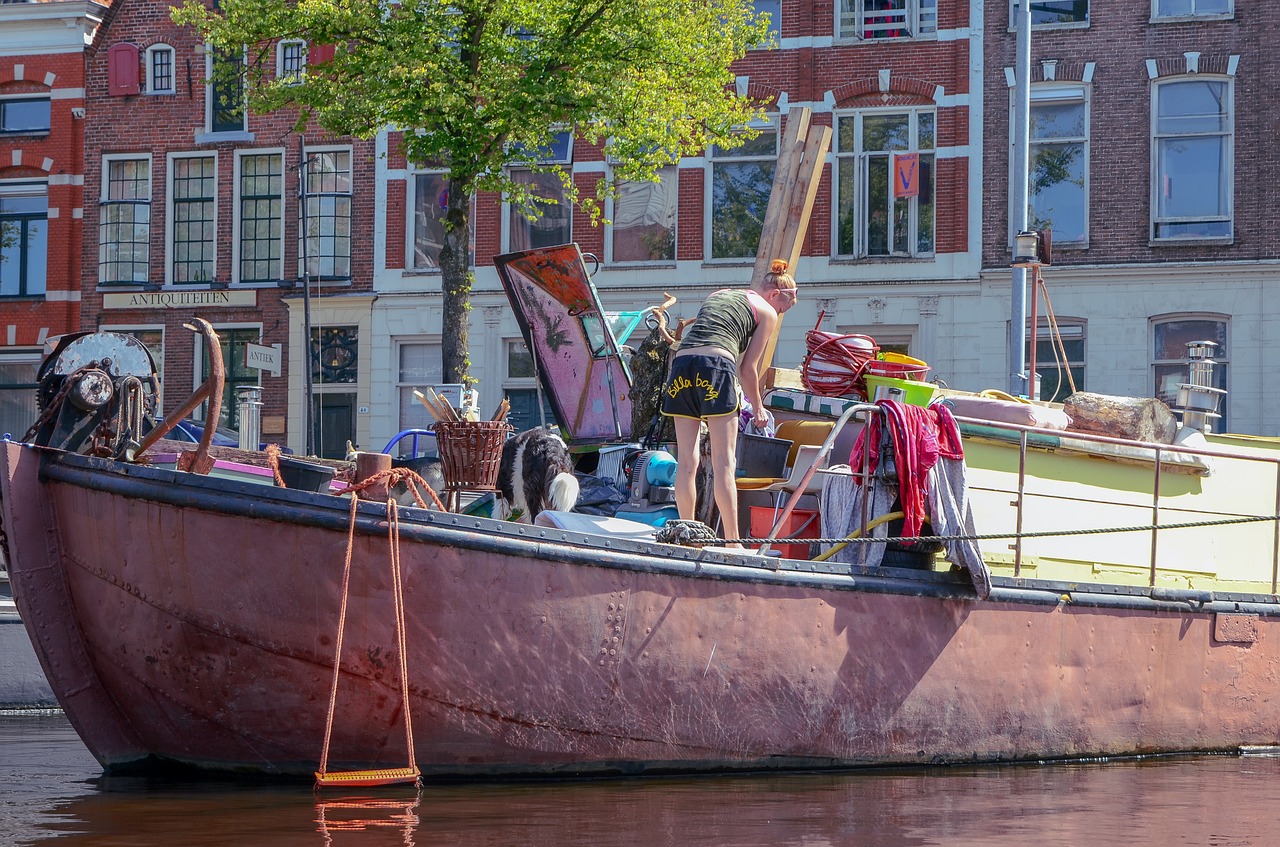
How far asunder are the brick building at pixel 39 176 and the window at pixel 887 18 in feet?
40.4

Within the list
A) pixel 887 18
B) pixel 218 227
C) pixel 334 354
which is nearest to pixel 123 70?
pixel 218 227

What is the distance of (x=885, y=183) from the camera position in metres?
23.2

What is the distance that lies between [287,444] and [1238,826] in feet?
69.3

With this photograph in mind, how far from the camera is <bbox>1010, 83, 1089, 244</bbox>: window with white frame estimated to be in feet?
73.3

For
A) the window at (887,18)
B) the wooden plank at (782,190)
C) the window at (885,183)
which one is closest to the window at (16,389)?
the window at (885,183)

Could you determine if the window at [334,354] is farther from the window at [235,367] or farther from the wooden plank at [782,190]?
the wooden plank at [782,190]

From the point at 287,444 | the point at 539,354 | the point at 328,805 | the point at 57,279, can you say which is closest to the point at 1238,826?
the point at 328,805

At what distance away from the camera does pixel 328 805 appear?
5879 millimetres

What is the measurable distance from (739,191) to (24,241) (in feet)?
39.5

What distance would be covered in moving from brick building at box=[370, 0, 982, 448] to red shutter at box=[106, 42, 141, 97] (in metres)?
5.28

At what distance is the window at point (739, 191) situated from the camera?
23.6 meters

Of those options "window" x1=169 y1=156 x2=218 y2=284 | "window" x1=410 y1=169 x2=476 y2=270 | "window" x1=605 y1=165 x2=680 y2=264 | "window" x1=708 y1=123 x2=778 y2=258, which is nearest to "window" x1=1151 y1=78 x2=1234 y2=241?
"window" x1=708 y1=123 x2=778 y2=258

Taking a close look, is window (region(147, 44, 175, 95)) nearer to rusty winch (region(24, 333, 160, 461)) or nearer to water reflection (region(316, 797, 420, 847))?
rusty winch (region(24, 333, 160, 461))

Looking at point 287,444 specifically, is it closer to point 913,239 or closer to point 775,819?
point 913,239
